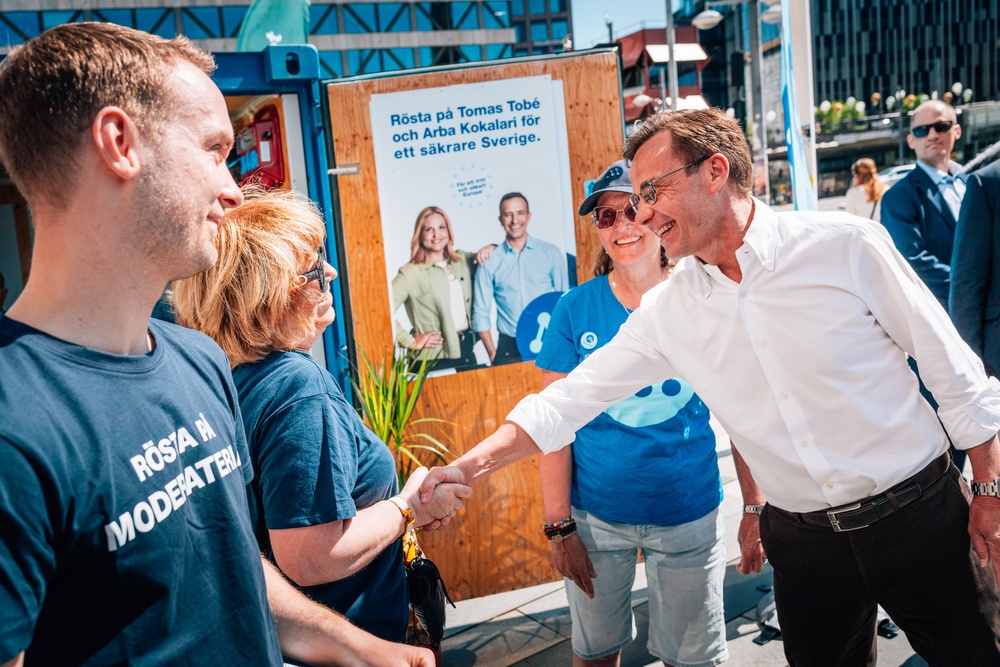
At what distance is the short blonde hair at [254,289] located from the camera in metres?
1.72

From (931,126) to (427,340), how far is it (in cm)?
359

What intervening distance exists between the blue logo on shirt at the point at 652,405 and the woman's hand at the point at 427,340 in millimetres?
1413

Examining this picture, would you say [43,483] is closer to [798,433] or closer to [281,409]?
[281,409]

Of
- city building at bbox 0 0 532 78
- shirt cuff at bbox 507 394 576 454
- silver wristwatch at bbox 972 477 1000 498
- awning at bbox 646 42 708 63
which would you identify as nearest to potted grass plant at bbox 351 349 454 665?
shirt cuff at bbox 507 394 576 454

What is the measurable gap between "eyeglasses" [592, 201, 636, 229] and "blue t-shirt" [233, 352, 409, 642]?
4.36 ft

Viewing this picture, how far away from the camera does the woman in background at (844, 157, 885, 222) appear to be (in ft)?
31.0

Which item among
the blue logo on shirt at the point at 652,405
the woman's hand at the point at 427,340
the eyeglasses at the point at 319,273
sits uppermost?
the eyeglasses at the point at 319,273

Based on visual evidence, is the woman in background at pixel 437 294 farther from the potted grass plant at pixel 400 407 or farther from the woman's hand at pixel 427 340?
the potted grass plant at pixel 400 407

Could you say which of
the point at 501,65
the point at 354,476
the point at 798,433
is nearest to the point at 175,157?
the point at 354,476

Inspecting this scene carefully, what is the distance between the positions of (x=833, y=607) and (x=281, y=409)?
1.63m

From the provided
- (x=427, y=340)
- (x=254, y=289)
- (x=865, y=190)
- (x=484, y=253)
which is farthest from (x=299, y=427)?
(x=865, y=190)

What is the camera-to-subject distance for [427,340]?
387cm

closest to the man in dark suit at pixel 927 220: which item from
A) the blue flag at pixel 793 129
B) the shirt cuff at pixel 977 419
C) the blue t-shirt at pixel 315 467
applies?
the blue flag at pixel 793 129

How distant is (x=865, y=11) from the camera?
83.2 meters
